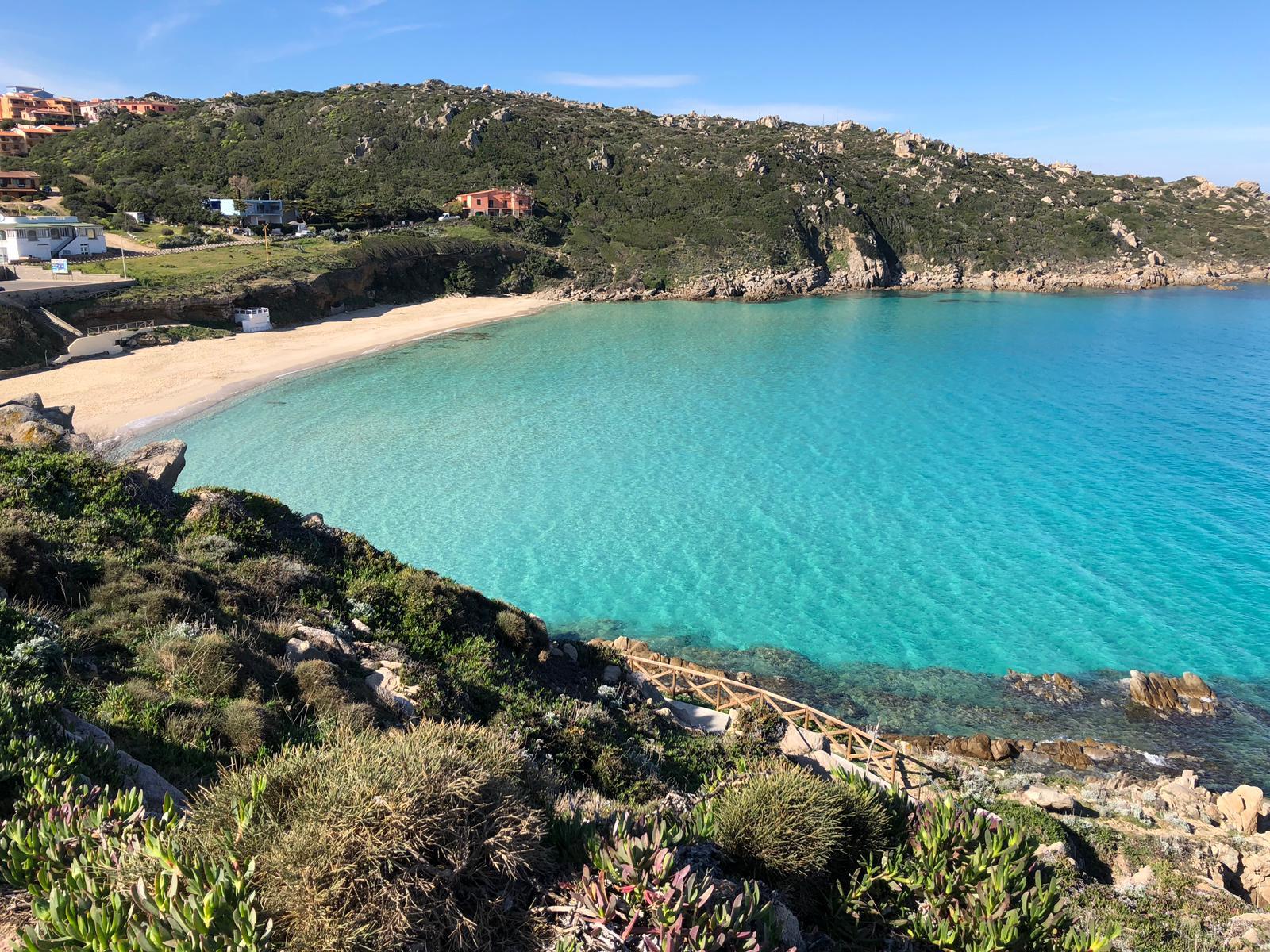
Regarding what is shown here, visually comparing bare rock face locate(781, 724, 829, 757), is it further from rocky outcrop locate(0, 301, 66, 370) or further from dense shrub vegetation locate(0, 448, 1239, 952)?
rocky outcrop locate(0, 301, 66, 370)

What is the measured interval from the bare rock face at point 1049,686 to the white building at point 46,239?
67.8 meters

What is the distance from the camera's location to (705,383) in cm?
4369

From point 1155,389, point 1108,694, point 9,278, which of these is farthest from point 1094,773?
point 9,278

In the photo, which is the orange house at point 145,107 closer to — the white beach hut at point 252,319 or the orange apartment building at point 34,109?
the orange apartment building at point 34,109

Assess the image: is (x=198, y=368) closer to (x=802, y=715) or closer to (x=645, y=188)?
(x=802, y=715)

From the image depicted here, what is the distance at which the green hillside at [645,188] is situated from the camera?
84312mm

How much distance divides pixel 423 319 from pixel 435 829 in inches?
2425

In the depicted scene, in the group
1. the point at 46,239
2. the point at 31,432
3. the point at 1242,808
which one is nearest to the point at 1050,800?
the point at 1242,808

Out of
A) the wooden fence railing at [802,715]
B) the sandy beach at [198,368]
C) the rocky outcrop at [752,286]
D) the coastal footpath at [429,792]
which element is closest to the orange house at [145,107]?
the sandy beach at [198,368]

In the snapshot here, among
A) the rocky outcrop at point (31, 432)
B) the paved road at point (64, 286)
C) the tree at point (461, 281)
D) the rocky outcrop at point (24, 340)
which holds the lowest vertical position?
the rocky outcrop at point (31, 432)

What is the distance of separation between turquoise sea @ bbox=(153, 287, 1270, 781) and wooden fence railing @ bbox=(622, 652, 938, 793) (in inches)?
86.7

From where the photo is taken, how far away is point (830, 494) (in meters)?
27.2

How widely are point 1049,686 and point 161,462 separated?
21.2 metres

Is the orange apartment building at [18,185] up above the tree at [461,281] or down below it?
above
